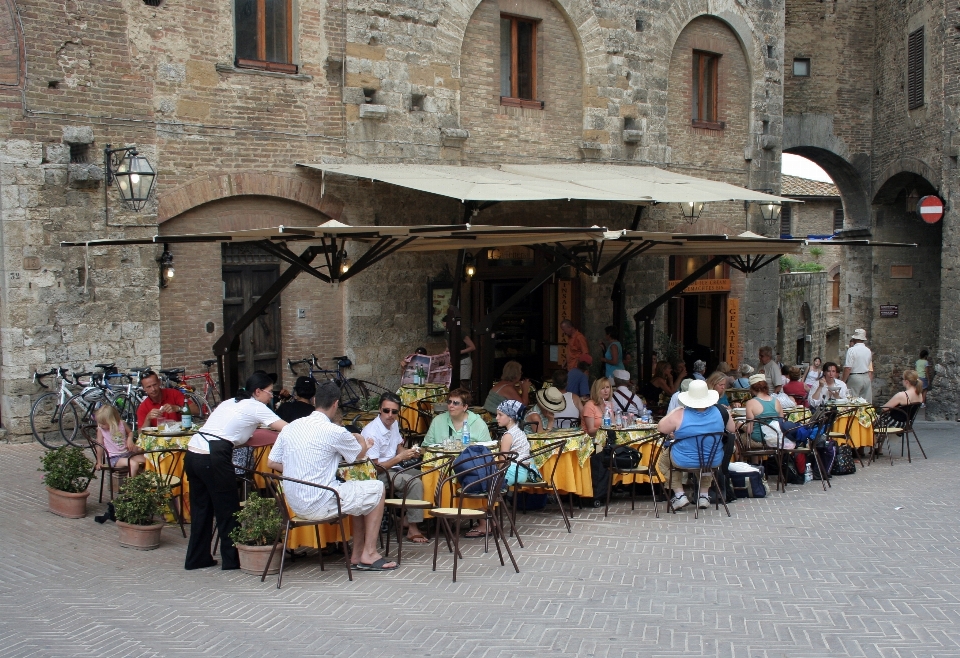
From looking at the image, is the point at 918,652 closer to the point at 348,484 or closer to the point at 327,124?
the point at 348,484

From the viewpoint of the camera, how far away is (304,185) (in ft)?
43.9

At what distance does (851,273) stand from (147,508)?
802 inches

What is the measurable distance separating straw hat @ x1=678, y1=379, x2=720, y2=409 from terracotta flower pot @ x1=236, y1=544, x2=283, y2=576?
3.96 metres

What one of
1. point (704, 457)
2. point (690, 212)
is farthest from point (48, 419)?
point (690, 212)

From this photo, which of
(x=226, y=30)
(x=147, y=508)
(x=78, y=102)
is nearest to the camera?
(x=147, y=508)

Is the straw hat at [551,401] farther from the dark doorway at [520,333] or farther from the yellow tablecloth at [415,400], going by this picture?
the dark doorway at [520,333]

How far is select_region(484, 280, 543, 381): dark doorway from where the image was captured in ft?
54.7

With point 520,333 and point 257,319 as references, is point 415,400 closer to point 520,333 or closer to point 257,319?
point 257,319

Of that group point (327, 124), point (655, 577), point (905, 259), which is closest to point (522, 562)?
point (655, 577)

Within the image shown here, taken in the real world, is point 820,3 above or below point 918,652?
above

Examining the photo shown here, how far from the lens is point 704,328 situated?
20562mm

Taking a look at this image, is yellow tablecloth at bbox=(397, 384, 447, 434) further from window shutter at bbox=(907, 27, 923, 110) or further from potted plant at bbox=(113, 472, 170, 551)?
window shutter at bbox=(907, 27, 923, 110)

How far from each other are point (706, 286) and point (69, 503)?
13.6 metres

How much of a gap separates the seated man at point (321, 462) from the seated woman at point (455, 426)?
Result: 1355 millimetres
